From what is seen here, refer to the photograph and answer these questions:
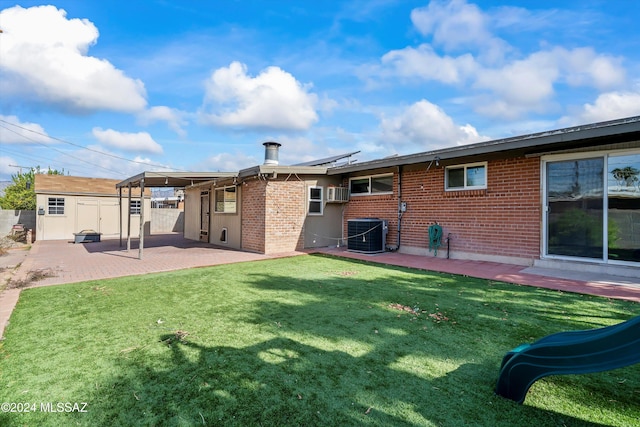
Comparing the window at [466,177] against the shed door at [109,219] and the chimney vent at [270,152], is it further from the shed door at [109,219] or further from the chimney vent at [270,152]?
the shed door at [109,219]

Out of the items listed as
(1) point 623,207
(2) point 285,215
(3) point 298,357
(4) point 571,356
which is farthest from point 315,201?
(4) point 571,356

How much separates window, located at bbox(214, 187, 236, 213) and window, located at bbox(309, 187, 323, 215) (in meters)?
3.21

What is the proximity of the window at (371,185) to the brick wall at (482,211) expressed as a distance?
0.36m

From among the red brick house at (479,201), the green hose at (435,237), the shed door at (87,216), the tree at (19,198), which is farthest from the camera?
the tree at (19,198)

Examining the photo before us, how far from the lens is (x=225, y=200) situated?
12.9m

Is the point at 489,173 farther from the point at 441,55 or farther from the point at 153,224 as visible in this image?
the point at 153,224

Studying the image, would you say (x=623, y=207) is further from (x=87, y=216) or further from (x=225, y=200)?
(x=87, y=216)

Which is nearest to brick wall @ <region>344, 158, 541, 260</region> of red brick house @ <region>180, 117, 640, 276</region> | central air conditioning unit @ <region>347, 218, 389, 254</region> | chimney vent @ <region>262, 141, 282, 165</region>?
red brick house @ <region>180, 117, 640, 276</region>

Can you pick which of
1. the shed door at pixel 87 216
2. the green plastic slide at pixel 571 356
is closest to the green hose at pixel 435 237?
the green plastic slide at pixel 571 356

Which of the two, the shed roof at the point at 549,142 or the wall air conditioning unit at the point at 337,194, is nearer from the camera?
the shed roof at the point at 549,142

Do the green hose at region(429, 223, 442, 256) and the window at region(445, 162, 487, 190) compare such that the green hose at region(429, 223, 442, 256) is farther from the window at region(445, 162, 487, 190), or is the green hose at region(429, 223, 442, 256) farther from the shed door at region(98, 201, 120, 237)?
the shed door at region(98, 201, 120, 237)

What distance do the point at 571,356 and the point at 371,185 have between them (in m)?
9.26

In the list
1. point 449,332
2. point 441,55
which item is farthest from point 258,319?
point 441,55

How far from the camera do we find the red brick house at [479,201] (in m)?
6.16
